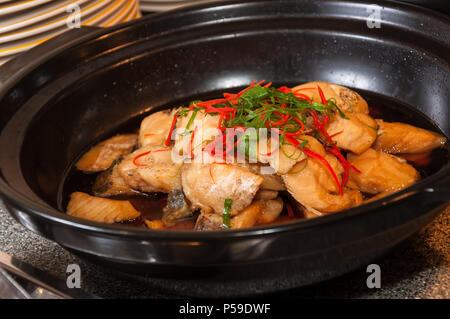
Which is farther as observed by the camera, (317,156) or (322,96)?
(322,96)

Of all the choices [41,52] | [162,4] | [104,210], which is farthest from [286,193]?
[162,4]

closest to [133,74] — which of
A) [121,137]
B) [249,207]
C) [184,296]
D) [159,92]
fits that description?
[159,92]

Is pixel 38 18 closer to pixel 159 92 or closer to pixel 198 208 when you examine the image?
pixel 159 92

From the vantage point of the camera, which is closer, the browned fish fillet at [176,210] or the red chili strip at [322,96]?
the browned fish fillet at [176,210]

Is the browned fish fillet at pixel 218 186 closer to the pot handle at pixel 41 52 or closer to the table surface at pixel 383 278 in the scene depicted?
the table surface at pixel 383 278

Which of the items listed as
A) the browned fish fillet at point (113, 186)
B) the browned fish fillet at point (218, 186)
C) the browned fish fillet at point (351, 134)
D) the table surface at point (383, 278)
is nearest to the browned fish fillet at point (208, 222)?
the browned fish fillet at point (218, 186)

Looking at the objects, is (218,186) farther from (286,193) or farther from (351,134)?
(351,134)

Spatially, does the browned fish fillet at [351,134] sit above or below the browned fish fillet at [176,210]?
above
